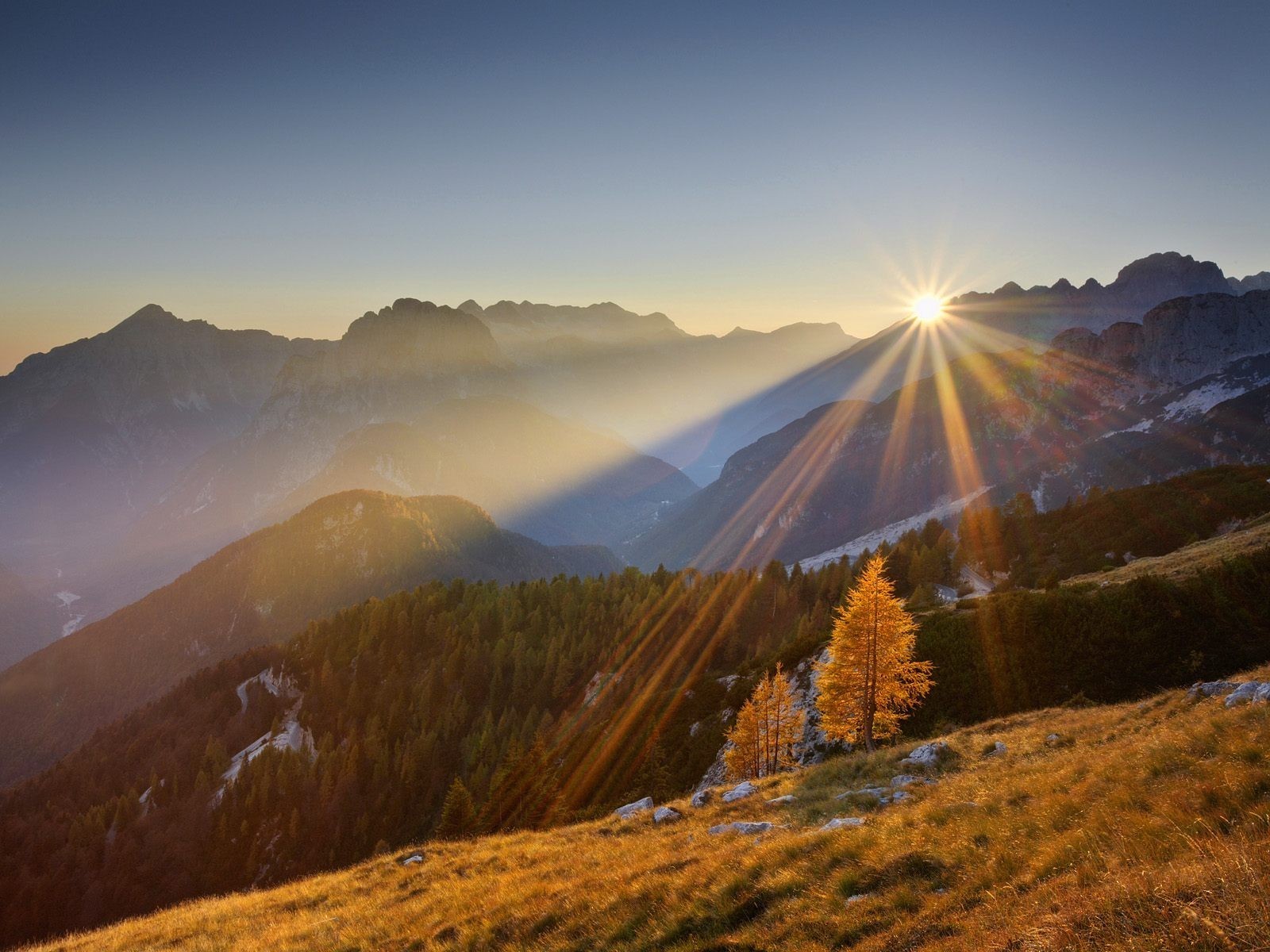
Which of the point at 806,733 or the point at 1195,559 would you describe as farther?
the point at 806,733

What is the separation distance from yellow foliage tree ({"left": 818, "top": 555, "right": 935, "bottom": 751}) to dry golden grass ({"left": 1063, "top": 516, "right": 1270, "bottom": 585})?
24741mm

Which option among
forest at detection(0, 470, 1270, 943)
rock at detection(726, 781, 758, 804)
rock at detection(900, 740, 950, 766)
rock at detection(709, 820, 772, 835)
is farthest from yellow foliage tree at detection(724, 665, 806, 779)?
rock at detection(709, 820, 772, 835)

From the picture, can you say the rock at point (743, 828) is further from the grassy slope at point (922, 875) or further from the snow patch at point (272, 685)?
the snow patch at point (272, 685)

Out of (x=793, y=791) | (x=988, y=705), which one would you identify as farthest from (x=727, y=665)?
(x=793, y=791)

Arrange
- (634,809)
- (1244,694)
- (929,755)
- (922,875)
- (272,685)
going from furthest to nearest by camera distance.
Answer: (272,685)
(634,809)
(929,755)
(1244,694)
(922,875)

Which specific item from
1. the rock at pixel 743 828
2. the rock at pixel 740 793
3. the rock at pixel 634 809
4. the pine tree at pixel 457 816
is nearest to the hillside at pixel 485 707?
the pine tree at pixel 457 816

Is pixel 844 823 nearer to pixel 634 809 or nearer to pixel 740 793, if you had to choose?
pixel 740 793

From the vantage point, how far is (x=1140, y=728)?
2081 cm

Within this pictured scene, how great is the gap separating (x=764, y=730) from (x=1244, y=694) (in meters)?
33.6

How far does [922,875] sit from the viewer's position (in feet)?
39.1

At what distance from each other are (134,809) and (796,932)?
539ft

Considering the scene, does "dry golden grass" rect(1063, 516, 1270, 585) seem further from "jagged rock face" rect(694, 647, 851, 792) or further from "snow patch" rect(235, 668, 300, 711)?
"snow patch" rect(235, 668, 300, 711)

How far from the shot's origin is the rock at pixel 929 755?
Result: 25062 millimetres

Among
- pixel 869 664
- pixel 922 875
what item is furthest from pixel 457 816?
pixel 922 875
